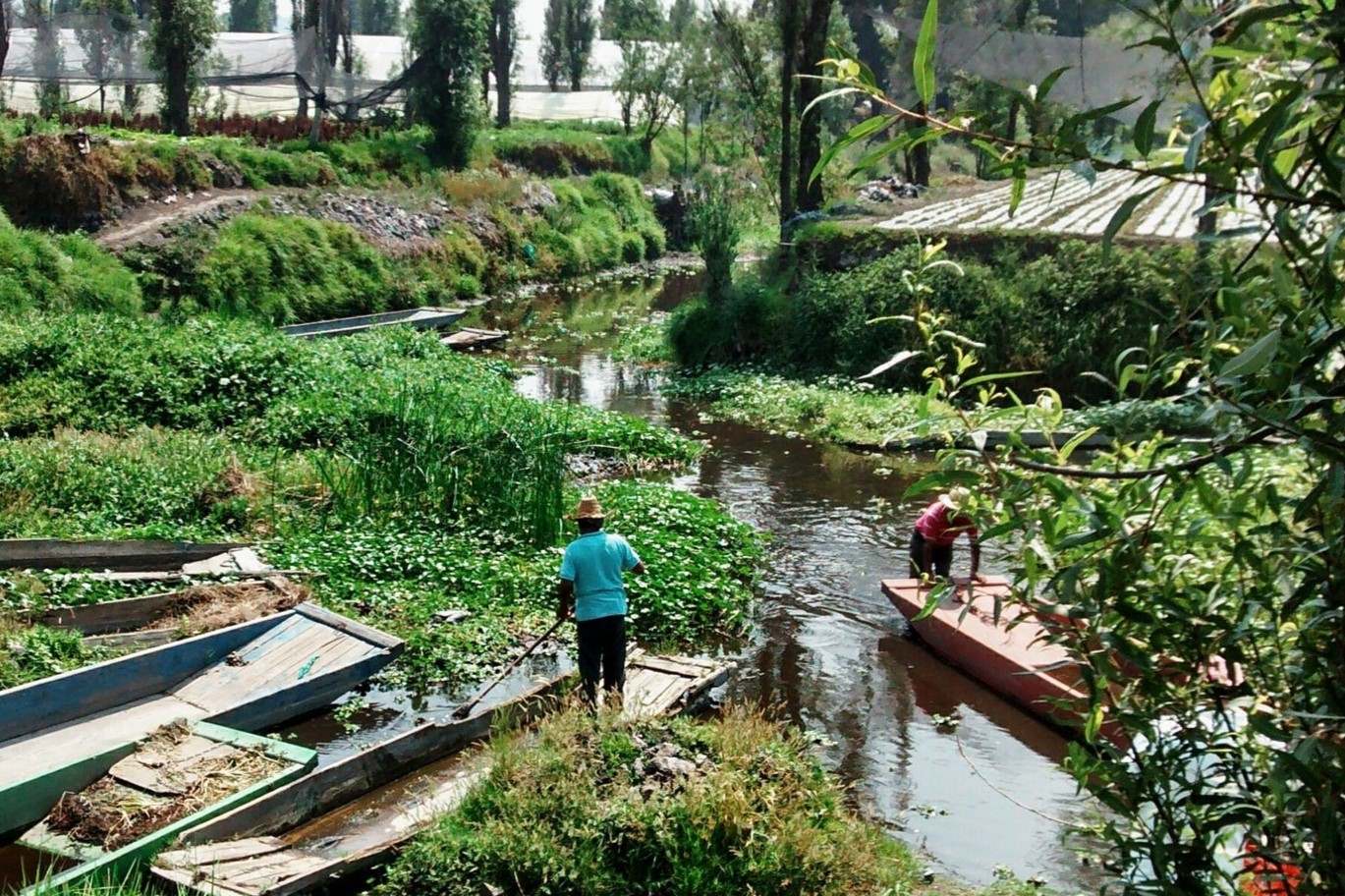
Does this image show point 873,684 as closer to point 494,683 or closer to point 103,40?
point 494,683

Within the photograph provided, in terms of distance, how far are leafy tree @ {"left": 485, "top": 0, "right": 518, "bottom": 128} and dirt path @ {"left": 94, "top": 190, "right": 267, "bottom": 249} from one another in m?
24.1

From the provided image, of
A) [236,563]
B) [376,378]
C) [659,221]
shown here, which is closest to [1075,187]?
[659,221]

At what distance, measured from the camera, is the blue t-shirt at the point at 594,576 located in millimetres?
8734

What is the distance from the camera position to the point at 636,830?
6566 millimetres

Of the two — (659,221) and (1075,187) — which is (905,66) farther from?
(659,221)

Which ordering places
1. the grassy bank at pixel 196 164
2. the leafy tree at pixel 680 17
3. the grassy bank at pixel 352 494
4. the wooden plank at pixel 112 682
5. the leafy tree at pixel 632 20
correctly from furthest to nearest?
1. the leafy tree at pixel 632 20
2. the leafy tree at pixel 680 17
3. the grassy bank at pixel 196 164
4. the grassy bank at pixel 352 494
5. the wooden plank at pixel 112 682

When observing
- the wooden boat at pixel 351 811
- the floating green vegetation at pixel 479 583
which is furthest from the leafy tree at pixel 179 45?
the wooden boat at pixel 351 811

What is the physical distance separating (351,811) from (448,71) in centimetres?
3464

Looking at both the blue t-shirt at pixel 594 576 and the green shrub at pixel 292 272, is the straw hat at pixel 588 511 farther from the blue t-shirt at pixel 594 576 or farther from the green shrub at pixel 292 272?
the green shrub at pixel 292 272

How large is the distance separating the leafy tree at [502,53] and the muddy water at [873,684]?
3591 cm

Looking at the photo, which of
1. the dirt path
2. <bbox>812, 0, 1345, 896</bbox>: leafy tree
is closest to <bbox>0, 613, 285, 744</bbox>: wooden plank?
<bbox>812, 0, 1345, 896</bbox>: leafy tree

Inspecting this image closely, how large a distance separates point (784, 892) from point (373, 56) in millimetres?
60320

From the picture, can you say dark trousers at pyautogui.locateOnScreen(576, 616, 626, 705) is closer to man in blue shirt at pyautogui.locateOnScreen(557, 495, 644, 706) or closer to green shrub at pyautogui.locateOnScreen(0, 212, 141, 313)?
man in blue shirt at pyautogui.locateOnScreen(557, 495, 644, 706)

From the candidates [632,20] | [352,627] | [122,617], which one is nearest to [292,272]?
[122,617]
